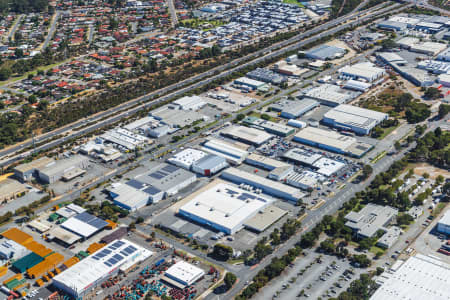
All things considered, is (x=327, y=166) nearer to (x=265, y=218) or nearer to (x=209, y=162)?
(x=265, y=218)

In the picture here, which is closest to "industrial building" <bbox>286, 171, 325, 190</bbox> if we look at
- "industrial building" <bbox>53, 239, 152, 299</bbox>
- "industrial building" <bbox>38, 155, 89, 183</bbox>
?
"industrial building" <bbox>53, 239, 152, 299</bbox>

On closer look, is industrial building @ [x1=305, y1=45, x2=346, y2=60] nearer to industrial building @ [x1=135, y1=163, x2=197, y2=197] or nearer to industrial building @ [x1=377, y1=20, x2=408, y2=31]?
industrial building @ [x1=377, y1=20, x2=408, y2=31]

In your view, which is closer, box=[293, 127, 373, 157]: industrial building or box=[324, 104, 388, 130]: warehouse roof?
box=[293, 127, 373, 157]: industrial building

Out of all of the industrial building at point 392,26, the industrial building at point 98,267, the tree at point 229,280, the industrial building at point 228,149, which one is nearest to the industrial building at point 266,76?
the industrial building at point 228,149

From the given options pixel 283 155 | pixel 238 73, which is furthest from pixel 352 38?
pixel 283 155

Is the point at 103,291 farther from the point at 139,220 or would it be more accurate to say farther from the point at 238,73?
the point at 238,73

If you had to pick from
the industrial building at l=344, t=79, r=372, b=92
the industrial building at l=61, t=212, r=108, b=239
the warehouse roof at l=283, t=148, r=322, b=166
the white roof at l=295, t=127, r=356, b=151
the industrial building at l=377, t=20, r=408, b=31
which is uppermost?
the industrial building at l=377, t=20, r=408, b=31

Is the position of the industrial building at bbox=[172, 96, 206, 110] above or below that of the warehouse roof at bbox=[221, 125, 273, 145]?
above
